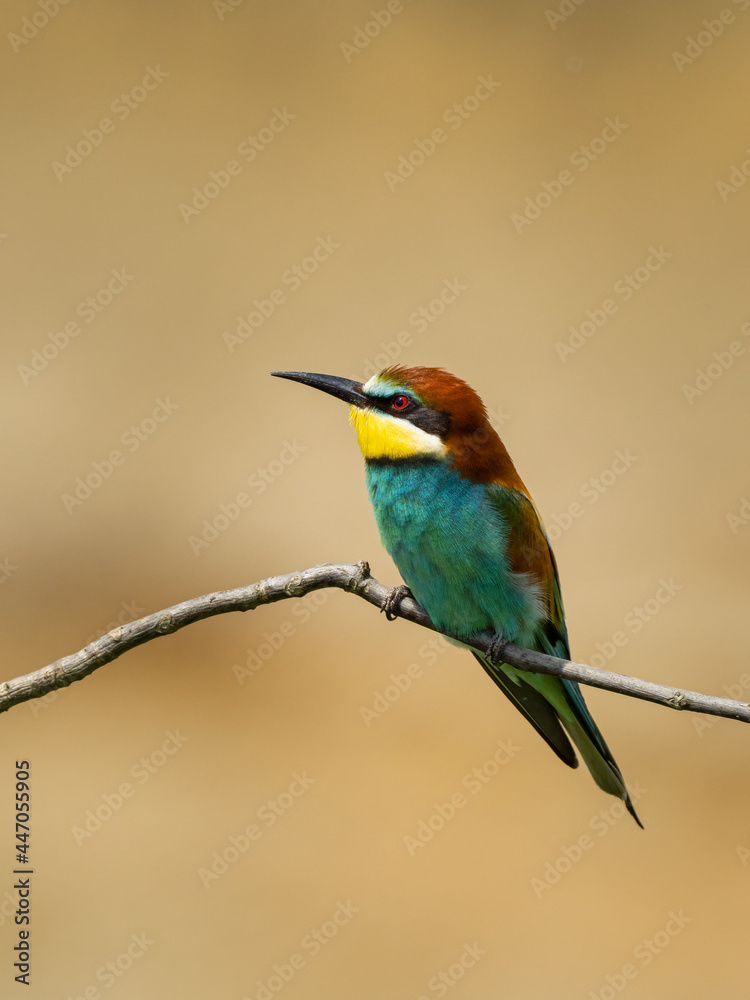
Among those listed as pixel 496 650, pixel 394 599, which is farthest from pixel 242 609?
pixel 496 650

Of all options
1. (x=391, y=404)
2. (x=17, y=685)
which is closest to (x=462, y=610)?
(x=391, y=404)

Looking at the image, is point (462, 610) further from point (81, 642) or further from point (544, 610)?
point (81, 642)

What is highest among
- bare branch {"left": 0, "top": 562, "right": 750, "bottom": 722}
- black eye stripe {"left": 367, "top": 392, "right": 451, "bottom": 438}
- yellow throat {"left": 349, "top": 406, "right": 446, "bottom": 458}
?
black eye stripe {"left": 367, "top": 392, "right": 451, "bottom": 438}

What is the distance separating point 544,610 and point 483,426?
0.38m

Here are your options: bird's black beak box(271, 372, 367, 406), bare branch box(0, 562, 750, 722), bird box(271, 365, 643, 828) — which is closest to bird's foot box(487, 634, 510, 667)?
bird box(271, 365, 643, 828)

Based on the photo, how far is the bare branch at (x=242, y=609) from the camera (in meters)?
1.01

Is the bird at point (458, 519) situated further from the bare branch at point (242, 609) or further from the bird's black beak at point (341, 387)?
the bare branch at point (242, 609)

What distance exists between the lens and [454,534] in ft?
4.99

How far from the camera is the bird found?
4.84 feet

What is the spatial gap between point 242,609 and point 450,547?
1.71 feet

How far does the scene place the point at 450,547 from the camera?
1.53 metres

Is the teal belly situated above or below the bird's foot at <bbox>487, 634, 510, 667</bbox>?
above

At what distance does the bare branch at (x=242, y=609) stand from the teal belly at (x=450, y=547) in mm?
324

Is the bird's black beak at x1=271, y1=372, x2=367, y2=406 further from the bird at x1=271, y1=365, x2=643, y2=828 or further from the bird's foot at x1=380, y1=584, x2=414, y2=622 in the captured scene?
the bird's foot at x1=380, y1=584, x2=414, y2=622
